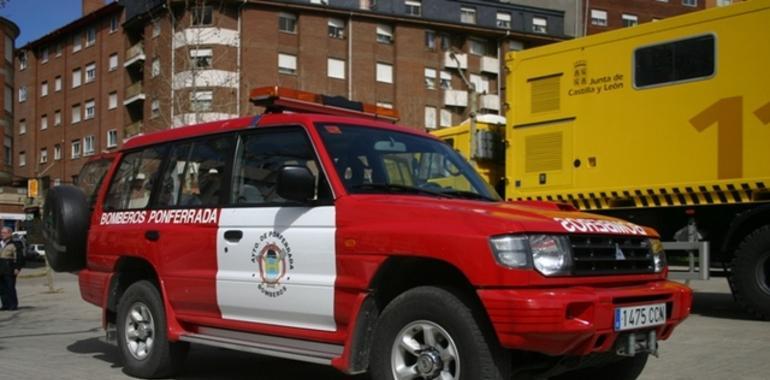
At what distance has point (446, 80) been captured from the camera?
5009cm

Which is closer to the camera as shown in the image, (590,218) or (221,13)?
(590,218)

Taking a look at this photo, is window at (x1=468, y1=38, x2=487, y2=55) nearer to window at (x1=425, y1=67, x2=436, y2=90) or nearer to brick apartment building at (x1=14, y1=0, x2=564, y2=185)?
brick apartment building at (x1=14, y1=0, x2=564, y2=185)

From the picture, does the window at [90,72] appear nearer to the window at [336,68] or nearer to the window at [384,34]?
the window at [336,68]

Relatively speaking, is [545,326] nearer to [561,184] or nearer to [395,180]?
[395,180]

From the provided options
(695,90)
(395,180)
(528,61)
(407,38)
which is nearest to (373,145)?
(395,180)

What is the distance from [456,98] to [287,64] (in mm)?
10768

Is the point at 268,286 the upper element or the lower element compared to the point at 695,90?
lower

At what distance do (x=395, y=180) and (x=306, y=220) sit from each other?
69cm

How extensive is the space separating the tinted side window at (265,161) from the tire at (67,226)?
2413mm

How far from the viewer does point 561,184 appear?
12.2 meters

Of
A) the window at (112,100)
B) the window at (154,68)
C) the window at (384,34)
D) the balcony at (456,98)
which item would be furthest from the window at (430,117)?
the window at (112,100)

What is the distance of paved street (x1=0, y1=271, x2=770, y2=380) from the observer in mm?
7184

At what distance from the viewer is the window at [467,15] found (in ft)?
167

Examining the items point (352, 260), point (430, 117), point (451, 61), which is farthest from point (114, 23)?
point (352, 260)
